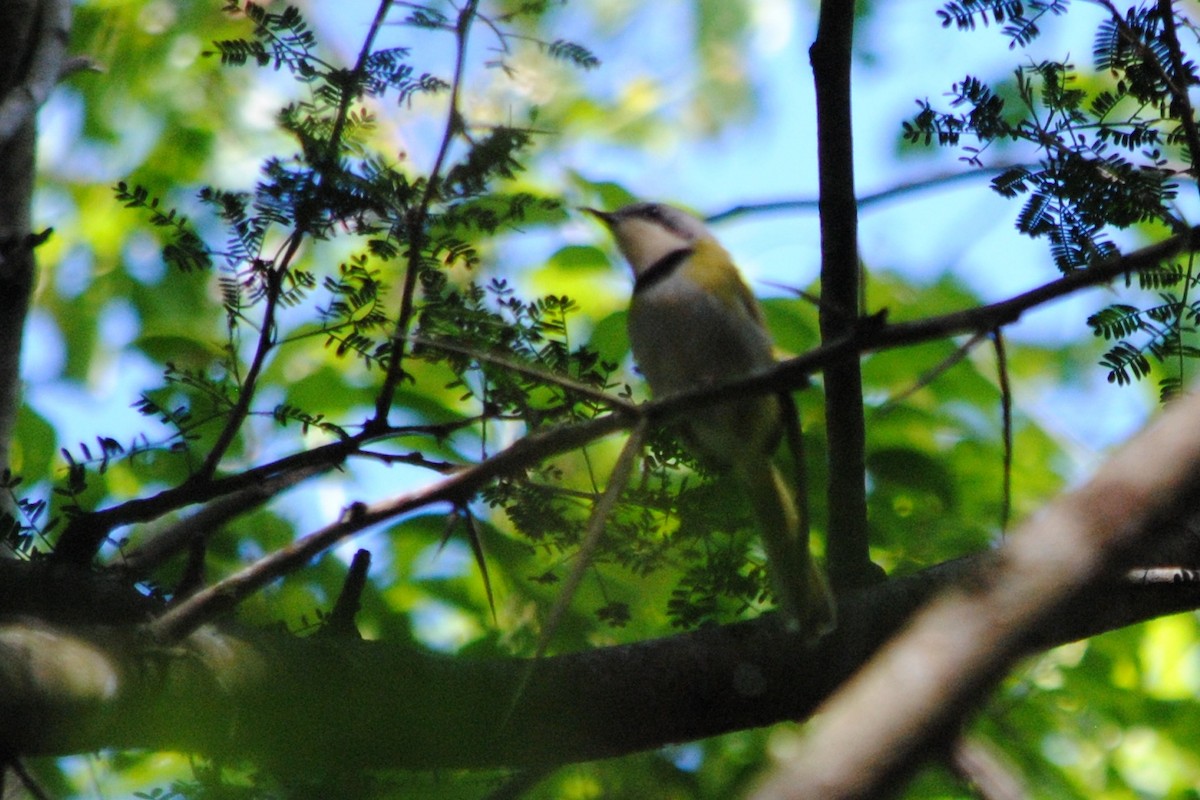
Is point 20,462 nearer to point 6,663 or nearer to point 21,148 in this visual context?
point 21,148

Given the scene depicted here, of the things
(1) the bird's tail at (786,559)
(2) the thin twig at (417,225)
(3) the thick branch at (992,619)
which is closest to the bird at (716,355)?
(1) the bird's tail at (786,559)

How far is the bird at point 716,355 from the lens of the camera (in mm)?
3117

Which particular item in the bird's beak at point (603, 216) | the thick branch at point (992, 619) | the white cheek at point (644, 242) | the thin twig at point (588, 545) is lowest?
the thick branch at point (992, 619)

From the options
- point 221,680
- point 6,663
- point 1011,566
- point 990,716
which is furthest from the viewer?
point 990,716

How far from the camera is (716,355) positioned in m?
3.86

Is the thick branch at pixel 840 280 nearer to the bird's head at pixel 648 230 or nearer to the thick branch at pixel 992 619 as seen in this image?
the bird's head at pixel 648 230

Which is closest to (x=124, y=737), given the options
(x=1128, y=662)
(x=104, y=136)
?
(x=1128, y=662)

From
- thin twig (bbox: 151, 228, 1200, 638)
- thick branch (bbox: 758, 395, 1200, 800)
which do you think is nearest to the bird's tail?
thin twig (bbox: 151, 228, 1200, 638)

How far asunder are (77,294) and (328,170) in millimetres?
4921

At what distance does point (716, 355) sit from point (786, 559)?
2.95ft

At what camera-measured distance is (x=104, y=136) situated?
7.32 meters

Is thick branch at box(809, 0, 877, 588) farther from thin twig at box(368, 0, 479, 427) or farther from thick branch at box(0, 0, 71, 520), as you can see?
thick branch at box(0, 0, 71, 520)

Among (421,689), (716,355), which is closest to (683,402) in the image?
(421,689)

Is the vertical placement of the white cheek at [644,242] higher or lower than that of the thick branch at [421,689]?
higher
